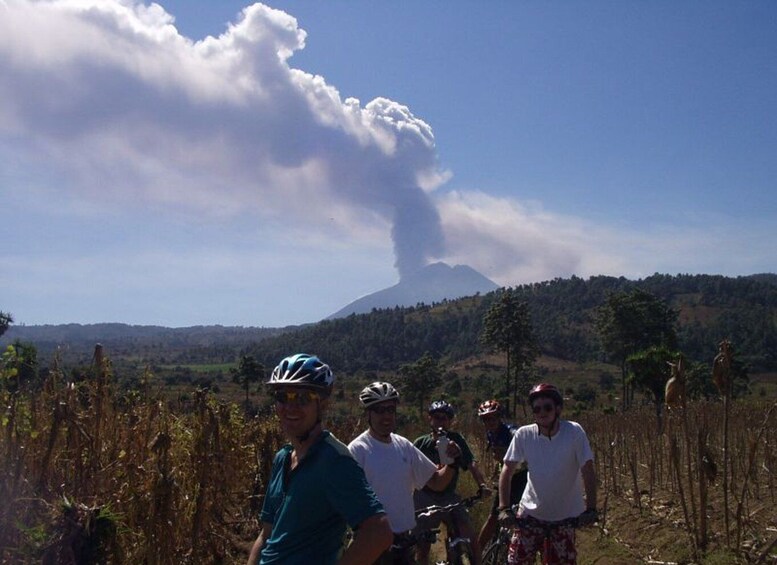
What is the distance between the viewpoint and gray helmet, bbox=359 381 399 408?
16.4ft

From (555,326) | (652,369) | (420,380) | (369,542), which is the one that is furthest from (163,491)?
(555,326)

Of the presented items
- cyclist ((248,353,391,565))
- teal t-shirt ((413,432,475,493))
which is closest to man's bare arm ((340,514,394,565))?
cyclist ((248,353,391,565))

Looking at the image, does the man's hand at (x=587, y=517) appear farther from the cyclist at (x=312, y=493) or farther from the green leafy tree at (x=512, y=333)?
the green leafy tree at (x=512, y=333)

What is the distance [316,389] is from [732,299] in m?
136

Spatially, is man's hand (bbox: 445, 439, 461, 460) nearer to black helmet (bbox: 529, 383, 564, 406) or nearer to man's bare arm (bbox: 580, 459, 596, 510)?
black helmet (bbox: 529, 383, 564, 406)

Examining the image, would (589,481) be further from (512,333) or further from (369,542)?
(512,333)

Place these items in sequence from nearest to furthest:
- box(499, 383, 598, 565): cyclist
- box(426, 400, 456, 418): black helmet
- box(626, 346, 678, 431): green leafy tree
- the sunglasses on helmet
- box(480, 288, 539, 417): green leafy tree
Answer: the sunglasses on helmet, box(499, 383, 598, 565): cyclist, box(426, 400, 456, 418): black helmet, box(626, 346, 678, 431): green leafy tree, box(480, 288, 539, 417): green leafy tree

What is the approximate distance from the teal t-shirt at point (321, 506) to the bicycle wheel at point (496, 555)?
12.6ft

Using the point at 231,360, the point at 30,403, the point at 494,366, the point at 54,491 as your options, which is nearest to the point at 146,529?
the point at 54,491

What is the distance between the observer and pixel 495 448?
21.8 feet

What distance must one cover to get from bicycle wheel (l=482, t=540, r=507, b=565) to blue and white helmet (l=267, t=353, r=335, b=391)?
152 inches

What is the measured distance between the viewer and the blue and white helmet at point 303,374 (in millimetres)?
2846

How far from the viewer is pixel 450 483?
6.21 m

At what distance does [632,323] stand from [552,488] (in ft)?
138
